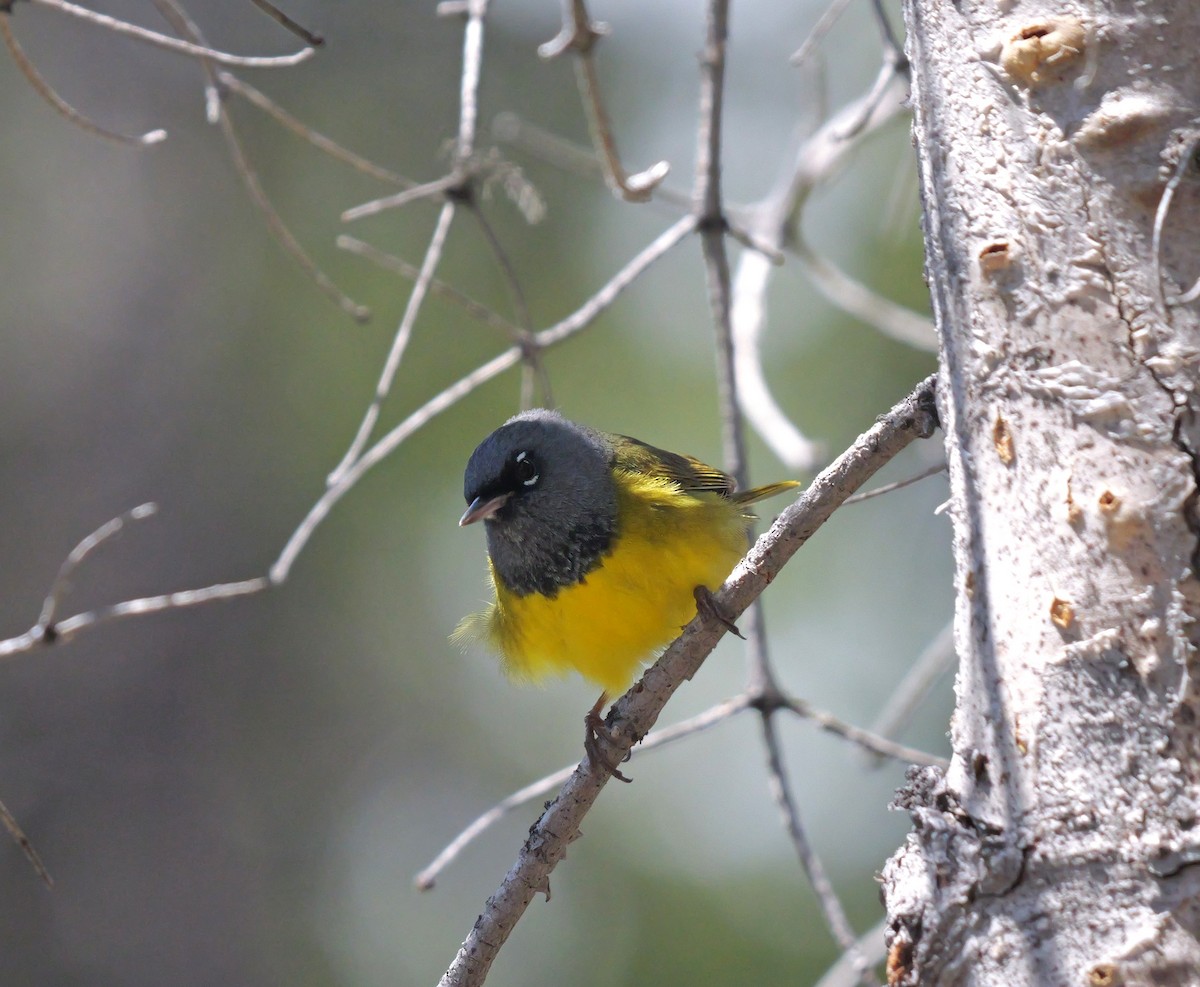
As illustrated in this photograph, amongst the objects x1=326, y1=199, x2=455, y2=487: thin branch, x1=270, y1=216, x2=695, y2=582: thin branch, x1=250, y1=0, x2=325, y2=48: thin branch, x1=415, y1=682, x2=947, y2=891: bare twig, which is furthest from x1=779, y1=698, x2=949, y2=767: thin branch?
x1=250, y1=0, x2=325, y2=48: thin branch

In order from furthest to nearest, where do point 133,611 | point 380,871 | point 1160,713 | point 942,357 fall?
point 380,871 → point 133,611 → point 942,357 → point 1160,713

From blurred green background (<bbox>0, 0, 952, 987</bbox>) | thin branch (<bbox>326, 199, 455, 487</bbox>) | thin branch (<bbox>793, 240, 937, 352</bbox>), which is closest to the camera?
thin branch (<bbox>326, 199, 455, 487</bbox>)

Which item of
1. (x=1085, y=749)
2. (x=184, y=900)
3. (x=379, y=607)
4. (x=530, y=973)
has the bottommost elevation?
(x=530, y=973)

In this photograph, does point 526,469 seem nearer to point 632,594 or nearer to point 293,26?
point 632,594

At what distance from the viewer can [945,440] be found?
2.04 m

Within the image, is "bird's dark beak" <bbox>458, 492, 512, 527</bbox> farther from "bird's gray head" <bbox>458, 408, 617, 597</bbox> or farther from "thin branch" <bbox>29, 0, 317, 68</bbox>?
"thin branch" <bbox>29, 0, 317, 68</bbox>

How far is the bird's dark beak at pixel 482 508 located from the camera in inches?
152

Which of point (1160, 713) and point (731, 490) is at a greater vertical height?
point (1160, 713)

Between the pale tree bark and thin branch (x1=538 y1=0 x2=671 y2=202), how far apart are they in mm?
1199

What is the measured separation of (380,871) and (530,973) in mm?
1482

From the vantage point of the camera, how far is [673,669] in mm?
2693

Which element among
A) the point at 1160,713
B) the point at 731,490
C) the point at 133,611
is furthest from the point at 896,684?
the point at 1160,713

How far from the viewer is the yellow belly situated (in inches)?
147

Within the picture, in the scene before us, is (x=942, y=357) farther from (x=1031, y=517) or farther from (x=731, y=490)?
(x=731, y=490)
